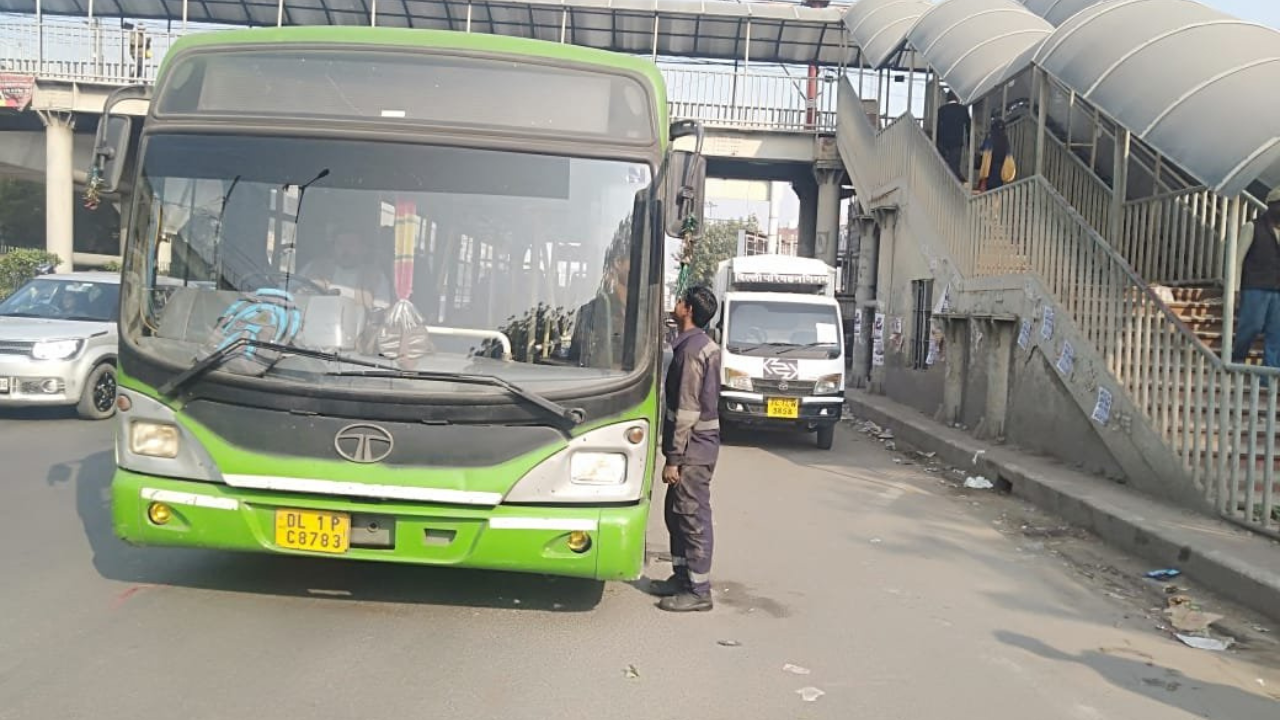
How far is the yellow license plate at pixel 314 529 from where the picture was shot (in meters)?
4.62

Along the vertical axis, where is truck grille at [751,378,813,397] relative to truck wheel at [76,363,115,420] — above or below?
above

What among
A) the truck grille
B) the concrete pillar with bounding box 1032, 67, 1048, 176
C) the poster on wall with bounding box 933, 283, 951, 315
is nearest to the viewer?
the concrete pillar with bounding box 1032, 67, 1048, 176

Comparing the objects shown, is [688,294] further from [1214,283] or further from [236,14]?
[236,14]

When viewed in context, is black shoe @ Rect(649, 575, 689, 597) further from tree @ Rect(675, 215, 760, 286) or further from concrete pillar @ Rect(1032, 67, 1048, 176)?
tree @ Rect(675, 215, 760, 286)

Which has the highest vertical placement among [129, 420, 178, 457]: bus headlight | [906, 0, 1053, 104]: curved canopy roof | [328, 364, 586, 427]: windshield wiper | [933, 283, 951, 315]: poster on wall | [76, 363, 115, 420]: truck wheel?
[906, 0, 1053, 104]: curved canopy roof

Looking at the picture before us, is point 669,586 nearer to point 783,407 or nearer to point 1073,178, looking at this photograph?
point 783,407

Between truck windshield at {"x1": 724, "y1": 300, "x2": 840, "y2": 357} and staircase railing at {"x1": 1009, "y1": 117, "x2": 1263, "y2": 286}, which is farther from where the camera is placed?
truck windshield at {"x1": 724, "y1": 300, "x2": 840, "y2": 357}

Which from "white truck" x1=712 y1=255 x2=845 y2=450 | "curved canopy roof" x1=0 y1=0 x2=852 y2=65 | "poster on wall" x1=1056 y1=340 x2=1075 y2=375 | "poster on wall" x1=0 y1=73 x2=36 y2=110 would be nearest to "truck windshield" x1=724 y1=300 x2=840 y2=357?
"white truck" x1=712 y1=255 x2=845 y2=450

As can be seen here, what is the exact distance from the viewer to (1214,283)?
456 inches

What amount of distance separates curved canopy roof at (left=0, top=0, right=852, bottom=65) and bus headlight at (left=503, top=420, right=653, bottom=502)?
1951 cm

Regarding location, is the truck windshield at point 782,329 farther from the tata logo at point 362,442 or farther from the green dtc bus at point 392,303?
the tata logo at point 362,442

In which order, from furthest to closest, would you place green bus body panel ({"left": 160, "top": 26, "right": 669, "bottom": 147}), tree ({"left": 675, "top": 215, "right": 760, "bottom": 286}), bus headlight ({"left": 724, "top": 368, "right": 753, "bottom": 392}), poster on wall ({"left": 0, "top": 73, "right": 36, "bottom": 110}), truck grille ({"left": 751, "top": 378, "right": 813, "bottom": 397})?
tree ({"left": 675, "top": 215, "right": 760, "bottom": 286}), poster on wall ({"left": 0, "top": 73, "right": 36, "bottom": 110}), bus headlight ({"left": 724, "top": 368, "right": 753, "bottom": 392}), truck grille ({"left": 751, "top": 378, "right": 813, "bottom": 397}), green bus body panel ({"left": 160, "top": 26, "right": 669, "bottom": 147})

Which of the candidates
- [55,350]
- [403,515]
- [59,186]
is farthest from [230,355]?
[59,186]

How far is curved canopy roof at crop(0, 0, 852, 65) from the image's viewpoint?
76.2 feet
